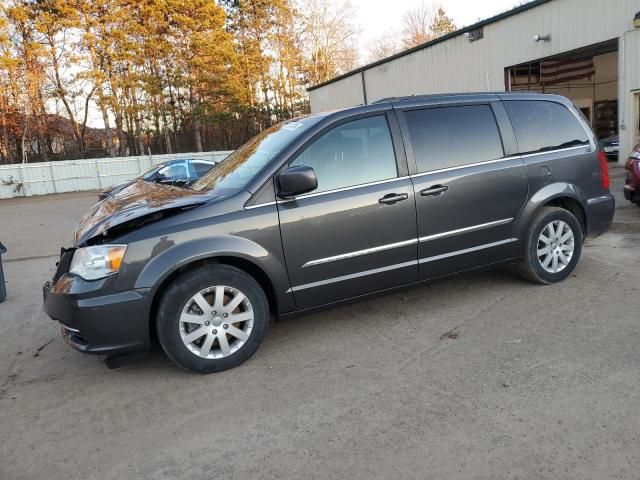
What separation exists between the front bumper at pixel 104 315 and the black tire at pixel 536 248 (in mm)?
3411

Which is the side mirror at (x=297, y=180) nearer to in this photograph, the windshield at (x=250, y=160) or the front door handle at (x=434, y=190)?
the windshield at (x=250, y=160)

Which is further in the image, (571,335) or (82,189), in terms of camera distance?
(82,189)

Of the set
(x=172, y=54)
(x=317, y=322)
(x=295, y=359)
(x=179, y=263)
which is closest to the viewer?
(x=179, y=263)

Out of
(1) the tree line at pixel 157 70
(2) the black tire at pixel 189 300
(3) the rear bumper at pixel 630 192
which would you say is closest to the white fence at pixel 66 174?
(1) the tree line at pixel 157 70

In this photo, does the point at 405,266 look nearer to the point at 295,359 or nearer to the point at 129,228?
the point at 295,359

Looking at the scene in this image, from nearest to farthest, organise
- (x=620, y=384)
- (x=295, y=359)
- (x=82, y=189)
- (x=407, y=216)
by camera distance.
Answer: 1. (x=620, y=384)
2. (x=295, y=359)
3. (x=407, y=216)
4. (x=82, y=189)

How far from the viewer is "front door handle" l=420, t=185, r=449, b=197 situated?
4.12 meters

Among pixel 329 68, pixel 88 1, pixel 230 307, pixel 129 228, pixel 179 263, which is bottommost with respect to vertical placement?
pixel 230 307

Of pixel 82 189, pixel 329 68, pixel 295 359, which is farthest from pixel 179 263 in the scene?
pixel 329 68

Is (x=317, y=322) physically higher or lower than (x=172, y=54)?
lower

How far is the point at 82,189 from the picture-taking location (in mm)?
28984

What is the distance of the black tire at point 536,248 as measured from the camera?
469cm

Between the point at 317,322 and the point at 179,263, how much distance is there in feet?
5.00

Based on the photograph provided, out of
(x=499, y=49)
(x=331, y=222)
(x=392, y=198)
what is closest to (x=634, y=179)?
(x=392, y=198)
